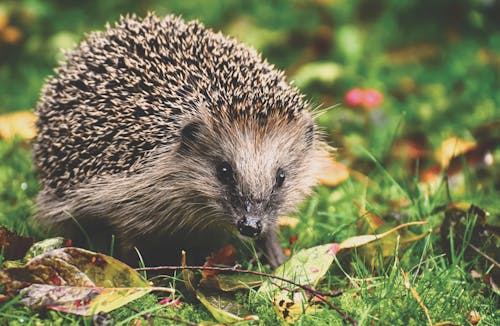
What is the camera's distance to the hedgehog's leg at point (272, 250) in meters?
3.26

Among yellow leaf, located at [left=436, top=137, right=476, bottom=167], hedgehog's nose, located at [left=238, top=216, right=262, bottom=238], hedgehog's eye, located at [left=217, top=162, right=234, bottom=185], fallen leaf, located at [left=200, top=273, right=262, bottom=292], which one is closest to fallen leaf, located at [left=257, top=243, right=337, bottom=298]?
fallen leaf, located at [left=200, top=273, right=262, bottom=292]

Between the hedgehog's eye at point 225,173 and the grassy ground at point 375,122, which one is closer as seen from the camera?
the grassy ground at point 375,122

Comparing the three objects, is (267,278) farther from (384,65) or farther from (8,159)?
(384,65)

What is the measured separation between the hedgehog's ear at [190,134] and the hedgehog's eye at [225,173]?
17 centimetres

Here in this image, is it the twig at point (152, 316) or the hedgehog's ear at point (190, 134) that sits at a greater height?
the hedgehog's ear at point (190, 134)

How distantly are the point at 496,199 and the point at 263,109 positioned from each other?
1.55 metres

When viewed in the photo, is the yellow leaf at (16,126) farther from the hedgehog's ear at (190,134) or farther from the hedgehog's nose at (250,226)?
the hedgehog's nose at (250,226)

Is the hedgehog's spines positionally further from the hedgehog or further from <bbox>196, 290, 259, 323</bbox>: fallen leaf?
<bbox>196, 290, 259, 323</bbox>: fallen leaf

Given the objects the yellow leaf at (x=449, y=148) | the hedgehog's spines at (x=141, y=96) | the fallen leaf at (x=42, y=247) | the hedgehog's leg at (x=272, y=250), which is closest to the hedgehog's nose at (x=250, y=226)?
the hedgehog's leg at (x=272, y=250)

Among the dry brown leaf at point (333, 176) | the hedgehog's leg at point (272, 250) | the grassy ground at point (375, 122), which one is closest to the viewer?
the grassy ground at point (375, 122)

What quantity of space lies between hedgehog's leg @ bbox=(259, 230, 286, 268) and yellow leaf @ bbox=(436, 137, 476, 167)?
1419 millimetres

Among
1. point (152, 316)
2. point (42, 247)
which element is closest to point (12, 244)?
point (42, 247)

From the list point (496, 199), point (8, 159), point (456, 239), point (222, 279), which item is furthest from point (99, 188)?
point (496, 199)

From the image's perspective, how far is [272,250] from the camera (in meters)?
3.27
